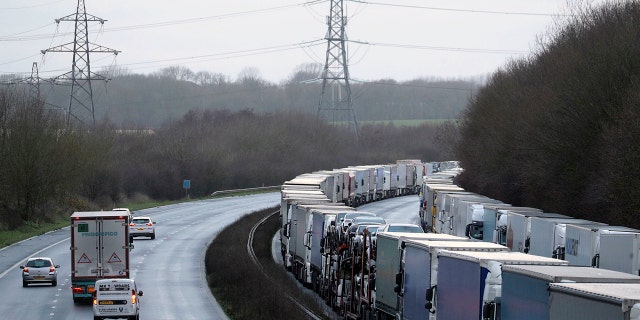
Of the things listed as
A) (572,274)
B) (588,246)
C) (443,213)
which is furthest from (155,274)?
(572,274)

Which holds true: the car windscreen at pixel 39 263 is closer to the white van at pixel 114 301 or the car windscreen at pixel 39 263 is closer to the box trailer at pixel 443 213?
the white van at pixel 114 301

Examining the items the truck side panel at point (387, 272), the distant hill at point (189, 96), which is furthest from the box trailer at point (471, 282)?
the distant hill at point (189, 96)

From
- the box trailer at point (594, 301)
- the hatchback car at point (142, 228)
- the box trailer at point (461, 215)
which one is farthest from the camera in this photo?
the hatchback car at point (142, 228)

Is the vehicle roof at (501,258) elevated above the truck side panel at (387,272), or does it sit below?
above

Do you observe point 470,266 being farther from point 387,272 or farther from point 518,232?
point 518,232

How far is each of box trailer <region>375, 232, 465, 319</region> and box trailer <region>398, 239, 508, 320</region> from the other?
505 millimetres

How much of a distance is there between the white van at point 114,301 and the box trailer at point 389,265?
803 cm

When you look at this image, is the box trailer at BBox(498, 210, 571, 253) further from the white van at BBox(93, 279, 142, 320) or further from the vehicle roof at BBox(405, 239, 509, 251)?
the vehicle roof at BBox(405, 239, 509, 251)

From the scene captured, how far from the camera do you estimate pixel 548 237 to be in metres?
32.1

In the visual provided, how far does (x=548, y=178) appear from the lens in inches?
2009

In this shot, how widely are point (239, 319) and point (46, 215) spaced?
166 ft

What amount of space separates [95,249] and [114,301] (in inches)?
226

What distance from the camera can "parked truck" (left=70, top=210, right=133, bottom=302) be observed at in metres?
35.9

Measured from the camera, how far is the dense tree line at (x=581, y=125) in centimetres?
3894
